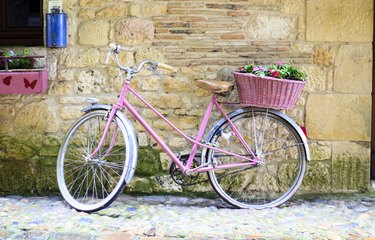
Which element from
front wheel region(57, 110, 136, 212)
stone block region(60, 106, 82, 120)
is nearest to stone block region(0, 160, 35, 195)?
front wheel region(57, 110, 136, 212)

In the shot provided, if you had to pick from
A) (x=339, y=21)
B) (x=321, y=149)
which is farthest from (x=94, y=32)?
(x=321, y=149)

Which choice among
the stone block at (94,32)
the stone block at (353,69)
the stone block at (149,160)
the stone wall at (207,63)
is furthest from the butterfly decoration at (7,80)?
the stone block at (353,69)

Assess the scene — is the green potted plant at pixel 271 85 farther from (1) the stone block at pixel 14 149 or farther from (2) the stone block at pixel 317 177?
(1) the stone block at pixel 14 149

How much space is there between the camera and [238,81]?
185 inches

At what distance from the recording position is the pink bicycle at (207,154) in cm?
472

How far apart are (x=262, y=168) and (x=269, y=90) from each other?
889 mm

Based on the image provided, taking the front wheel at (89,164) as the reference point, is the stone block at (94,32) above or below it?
above

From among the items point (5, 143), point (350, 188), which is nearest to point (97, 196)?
point (5, 143)

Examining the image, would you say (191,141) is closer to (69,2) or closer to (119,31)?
(119,31)

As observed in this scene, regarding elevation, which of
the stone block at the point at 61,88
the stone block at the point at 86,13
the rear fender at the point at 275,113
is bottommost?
the rear fender at the point at 275,113

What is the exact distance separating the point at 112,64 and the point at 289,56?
1.54 m

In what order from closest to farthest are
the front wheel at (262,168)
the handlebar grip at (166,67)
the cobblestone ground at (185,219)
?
the cobblestone ground at (185,219) → the handlebar grip at (166,67) → the front wheel at (262,168)

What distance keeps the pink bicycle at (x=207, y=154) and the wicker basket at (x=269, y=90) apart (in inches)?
6.2

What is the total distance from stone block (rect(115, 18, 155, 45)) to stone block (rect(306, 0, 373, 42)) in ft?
4.46
